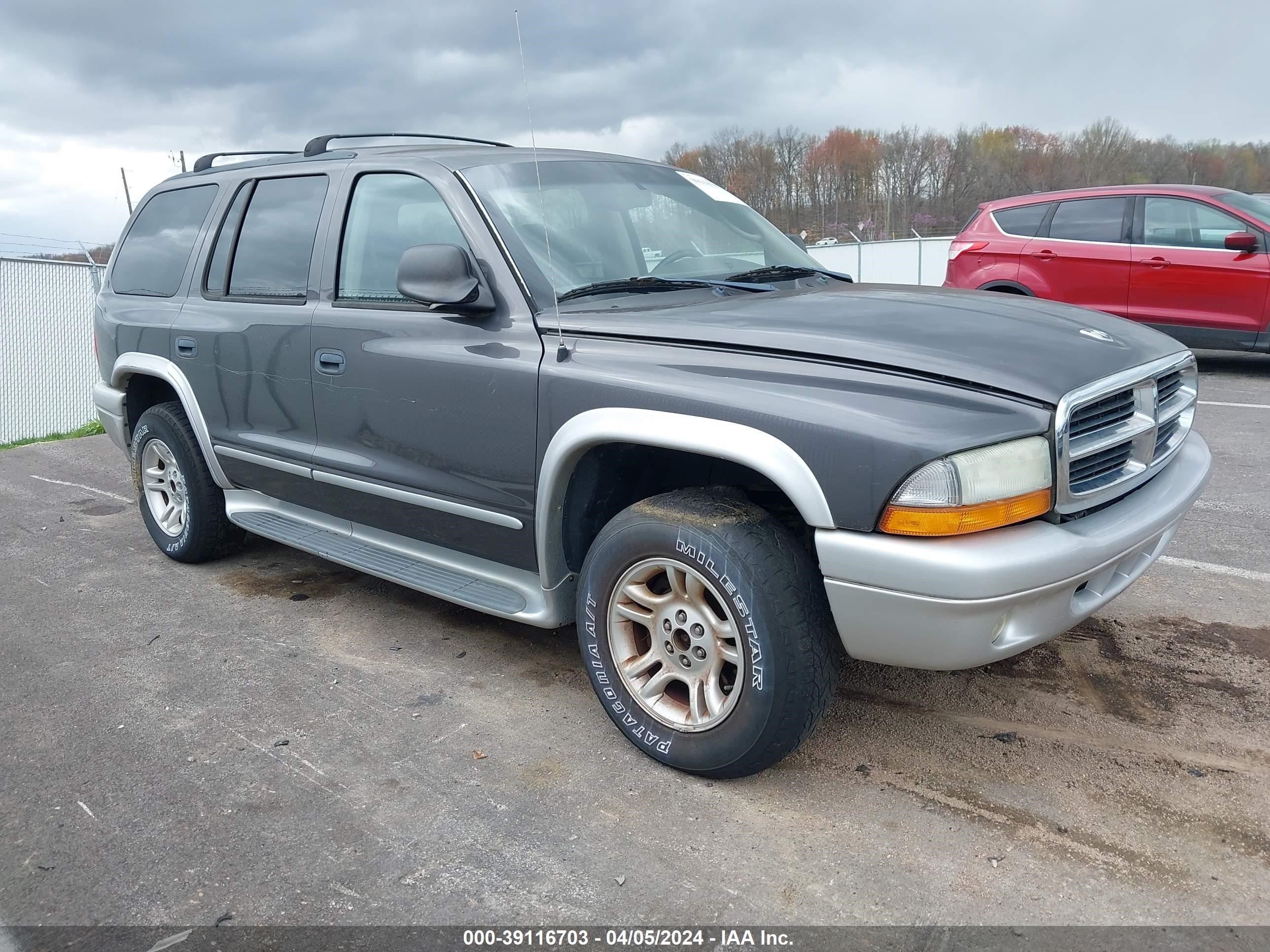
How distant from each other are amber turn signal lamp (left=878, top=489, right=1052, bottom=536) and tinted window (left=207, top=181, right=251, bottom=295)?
3241 mm

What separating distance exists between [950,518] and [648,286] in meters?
1.40

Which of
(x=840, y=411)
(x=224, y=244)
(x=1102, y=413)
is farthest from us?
(x=224, y=244)

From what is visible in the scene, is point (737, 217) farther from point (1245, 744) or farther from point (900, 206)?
point (900, 206)

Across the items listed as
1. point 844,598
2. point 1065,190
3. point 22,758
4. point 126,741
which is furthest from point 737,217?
point 1065,190

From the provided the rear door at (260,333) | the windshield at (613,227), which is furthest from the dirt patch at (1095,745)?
the rear door at (260,333)

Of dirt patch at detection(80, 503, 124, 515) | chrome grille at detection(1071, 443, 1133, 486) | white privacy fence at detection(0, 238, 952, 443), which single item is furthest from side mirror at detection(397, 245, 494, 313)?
white privacy fence at detection(0, 238, 952, 443)

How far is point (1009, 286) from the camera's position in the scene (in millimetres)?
9703

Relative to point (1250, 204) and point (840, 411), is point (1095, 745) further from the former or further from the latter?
point (1250, 204)

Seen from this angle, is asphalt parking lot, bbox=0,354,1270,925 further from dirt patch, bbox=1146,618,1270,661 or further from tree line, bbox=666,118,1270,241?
tree line, bbox=666,118,1270,241

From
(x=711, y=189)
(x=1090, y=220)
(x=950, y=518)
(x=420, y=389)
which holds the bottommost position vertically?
(x=950, y=518)

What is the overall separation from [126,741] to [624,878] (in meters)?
1.74

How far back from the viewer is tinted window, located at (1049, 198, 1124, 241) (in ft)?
30.2

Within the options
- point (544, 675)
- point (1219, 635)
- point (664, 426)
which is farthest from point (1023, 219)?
point (664, 426)

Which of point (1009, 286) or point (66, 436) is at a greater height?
point (1009, 286)
